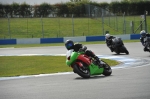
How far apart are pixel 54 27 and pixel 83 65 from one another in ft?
112

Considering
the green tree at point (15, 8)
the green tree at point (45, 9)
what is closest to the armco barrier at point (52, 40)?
the green tree at point (15, 8)

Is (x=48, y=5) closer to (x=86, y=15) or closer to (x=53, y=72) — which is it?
(x=86, y=15)

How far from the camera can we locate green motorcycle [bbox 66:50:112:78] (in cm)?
1361

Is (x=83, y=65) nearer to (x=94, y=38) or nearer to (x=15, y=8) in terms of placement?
(x=94, y=38)

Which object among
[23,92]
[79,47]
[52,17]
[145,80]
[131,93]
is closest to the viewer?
[131,93]

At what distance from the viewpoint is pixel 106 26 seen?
165ft

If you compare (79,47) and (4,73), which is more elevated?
(79,47)

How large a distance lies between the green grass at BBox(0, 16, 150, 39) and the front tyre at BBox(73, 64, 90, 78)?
28221 millimetres

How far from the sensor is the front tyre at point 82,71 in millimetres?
13492

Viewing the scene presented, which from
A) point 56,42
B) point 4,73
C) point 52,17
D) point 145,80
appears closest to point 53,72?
point 4,73

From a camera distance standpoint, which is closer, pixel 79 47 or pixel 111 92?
pixel 111 92

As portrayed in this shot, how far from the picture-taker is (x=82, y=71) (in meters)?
13.6

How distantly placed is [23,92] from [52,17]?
43425 millimetres

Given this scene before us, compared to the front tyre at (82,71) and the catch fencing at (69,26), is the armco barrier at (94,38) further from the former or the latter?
the front tyre at (82,71)
